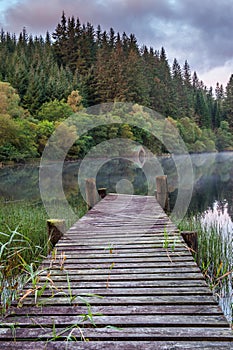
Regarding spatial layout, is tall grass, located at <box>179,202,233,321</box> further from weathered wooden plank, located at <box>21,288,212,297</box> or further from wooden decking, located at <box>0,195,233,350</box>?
weathered wooden plank, located at <box>21,288,212,297</box>

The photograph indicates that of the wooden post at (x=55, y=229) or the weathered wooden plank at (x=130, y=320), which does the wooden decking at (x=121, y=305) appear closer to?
the weathered wooden plank at (x=130, y=320)

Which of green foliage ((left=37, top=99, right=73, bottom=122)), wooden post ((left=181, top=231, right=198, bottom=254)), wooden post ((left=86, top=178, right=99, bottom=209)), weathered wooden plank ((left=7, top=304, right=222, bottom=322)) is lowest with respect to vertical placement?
weathered wooden plank ((left=7, top=304, right=222, bottom=322))

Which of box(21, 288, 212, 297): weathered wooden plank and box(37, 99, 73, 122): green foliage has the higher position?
box(37, 99, 73, 122): green foliage

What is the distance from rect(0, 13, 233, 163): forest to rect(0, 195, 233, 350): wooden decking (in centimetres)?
2039

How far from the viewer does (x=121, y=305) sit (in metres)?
2.23

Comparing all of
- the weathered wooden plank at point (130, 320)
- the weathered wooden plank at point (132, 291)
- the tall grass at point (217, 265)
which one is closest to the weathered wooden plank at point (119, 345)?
the weathered wooden plank at point (130, 320)

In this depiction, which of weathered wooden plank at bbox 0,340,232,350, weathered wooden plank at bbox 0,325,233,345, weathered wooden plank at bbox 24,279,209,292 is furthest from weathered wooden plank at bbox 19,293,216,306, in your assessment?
weathered wooden plank at bbox 0,340,232,350

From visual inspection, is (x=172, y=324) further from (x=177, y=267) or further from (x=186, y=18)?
(x=186, y=18)

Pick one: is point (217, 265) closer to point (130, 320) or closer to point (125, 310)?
point (125, 310)

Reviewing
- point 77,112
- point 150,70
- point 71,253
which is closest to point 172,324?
point 71,253

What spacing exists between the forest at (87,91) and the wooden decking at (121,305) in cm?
2039

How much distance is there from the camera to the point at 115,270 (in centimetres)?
296

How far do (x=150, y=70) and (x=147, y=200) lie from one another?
1753 inches

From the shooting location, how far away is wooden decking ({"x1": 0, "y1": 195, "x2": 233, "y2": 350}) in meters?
1.79
